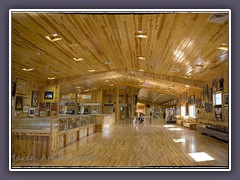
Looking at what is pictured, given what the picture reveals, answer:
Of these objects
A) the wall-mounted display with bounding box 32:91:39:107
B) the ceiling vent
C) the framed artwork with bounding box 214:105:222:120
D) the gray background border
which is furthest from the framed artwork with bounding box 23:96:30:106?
the ceiling vent

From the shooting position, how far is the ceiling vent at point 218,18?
4484 millimetres

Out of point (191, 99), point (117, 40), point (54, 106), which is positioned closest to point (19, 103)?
point (54, 106)

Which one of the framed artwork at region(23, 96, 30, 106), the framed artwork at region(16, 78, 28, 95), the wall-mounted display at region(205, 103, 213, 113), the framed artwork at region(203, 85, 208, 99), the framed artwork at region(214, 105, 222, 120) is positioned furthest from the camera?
the framed artwork at region(203, 85, 208, 99)

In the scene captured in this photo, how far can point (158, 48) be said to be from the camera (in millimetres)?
7504

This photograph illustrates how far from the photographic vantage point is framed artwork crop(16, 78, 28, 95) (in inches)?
416

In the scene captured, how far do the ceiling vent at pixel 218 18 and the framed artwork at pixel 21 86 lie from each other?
27.6 feet

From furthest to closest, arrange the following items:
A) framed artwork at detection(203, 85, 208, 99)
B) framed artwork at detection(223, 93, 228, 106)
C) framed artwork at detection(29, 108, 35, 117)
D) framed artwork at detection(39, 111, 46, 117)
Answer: framed artwork at detection(39, 111, 46, 117)
framed artwork at detection(203, 85, 208, 99)
framed artwork at detection(29, 108, 35, 117)
framed artwork at detection(223, 93, 228, 106)

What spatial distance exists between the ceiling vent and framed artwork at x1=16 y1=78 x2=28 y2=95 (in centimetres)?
842

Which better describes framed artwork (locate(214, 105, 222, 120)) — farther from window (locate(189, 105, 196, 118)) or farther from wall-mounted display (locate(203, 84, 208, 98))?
window (locate(189, 105, 196, 118))

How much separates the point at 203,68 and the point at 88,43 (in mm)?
4854

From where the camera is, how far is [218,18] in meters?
4.70

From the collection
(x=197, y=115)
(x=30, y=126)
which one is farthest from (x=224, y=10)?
(x=197, y=115)
